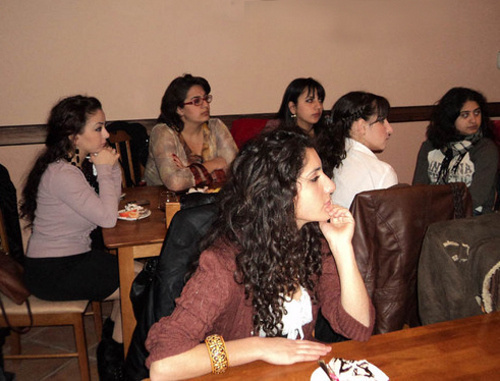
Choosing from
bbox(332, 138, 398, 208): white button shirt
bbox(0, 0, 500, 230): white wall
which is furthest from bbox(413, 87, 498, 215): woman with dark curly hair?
bbox(0, 0, 500, 230): white wall

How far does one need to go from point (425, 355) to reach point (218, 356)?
495 millimetres

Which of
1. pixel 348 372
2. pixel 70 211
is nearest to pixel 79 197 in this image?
pixel 70 211

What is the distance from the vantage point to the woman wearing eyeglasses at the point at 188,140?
2.72 meters

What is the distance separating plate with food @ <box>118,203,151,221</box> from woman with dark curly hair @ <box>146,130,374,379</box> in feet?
3.36

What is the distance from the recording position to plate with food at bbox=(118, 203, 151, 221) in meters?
2.19

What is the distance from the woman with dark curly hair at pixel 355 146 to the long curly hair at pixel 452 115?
33.7 inches

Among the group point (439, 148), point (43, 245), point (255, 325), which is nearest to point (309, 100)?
point (439, 148)

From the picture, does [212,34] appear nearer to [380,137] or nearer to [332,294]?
[380,137]

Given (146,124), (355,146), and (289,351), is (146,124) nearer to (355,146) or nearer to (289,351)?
(355,146)

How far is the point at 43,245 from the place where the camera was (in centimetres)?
216

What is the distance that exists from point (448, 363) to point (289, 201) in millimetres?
552

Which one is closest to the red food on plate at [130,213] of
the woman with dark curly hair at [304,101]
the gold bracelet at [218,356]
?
the gold bracelet at [218,356]

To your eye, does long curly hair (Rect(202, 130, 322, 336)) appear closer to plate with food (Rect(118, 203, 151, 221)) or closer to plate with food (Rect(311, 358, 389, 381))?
plate with food (Rect(311, 358, 389, 381))

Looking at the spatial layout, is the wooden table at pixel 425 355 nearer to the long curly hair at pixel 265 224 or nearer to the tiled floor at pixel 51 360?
the long curly hair at pixel 265 224
